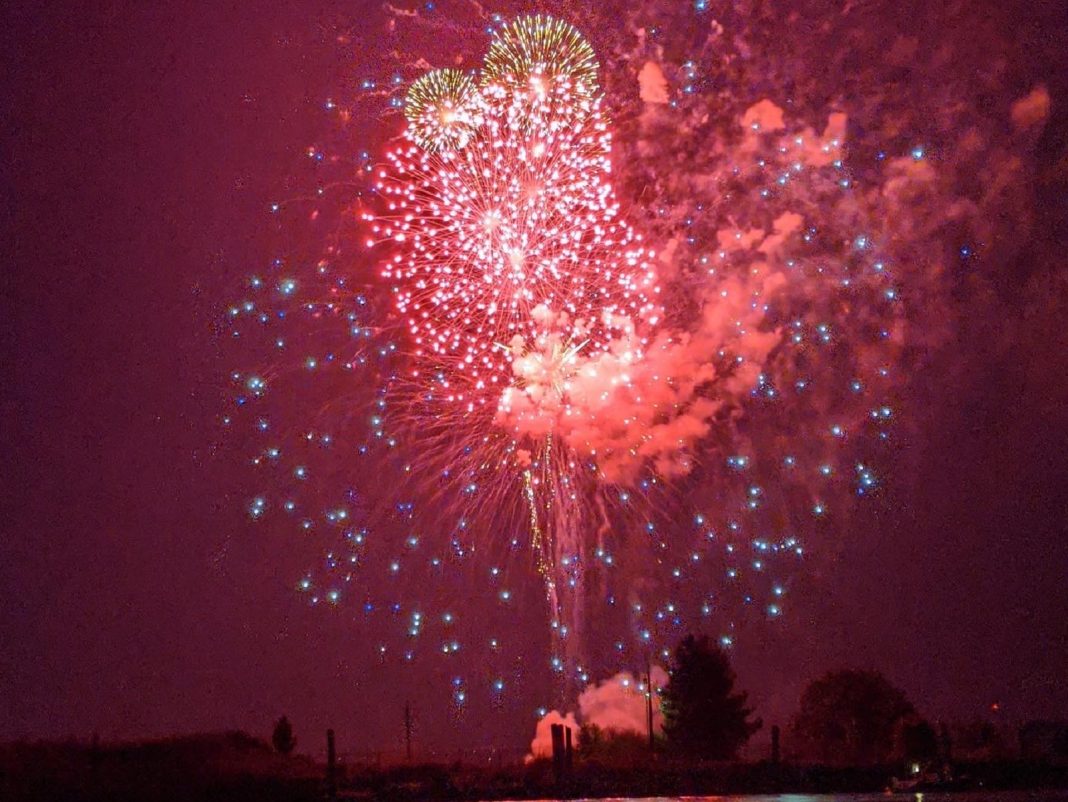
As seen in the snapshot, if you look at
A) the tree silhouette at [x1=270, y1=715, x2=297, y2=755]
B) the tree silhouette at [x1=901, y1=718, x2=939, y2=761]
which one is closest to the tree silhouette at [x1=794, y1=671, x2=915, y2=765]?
the tree silhouette at [x1=901, y1=718, x2=939, y2=761]

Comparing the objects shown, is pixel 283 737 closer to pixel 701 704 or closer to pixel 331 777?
pixel 331 777

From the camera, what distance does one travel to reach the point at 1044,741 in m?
Result: 42.3

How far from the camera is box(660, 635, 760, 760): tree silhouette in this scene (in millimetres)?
53281

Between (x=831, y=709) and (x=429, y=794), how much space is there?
36.3 meters

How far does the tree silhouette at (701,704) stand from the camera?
175ft

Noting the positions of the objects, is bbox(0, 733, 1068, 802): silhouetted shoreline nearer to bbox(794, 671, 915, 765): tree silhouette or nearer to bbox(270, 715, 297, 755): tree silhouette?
bbox(270, 715, 297, 755): tree silhouette

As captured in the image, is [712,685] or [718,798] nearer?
[718,798]

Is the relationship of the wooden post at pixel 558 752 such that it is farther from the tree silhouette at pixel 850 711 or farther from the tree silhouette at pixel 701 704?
Result: the tree silhouette at pixel 850 711

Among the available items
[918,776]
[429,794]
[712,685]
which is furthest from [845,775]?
[712,685]

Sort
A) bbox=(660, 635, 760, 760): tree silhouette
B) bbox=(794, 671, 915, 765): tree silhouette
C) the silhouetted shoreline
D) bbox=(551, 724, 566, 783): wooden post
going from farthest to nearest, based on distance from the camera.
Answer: bbox=(794, 671, 915, 765): tree silhouette, bbox=(660, 635, 760, 760): tree silhouette, bbox=(551, 724, 566, 783): wooden post, the silhouetted shoreline

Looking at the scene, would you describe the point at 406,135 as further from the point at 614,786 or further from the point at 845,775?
the point at 845,775

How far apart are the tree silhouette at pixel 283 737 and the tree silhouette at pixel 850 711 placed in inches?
1001

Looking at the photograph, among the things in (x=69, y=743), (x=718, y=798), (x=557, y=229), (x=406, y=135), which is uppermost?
(x=406, y=135)

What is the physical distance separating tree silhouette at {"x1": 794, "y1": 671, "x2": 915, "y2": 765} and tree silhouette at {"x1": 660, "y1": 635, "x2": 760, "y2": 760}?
4536mm
